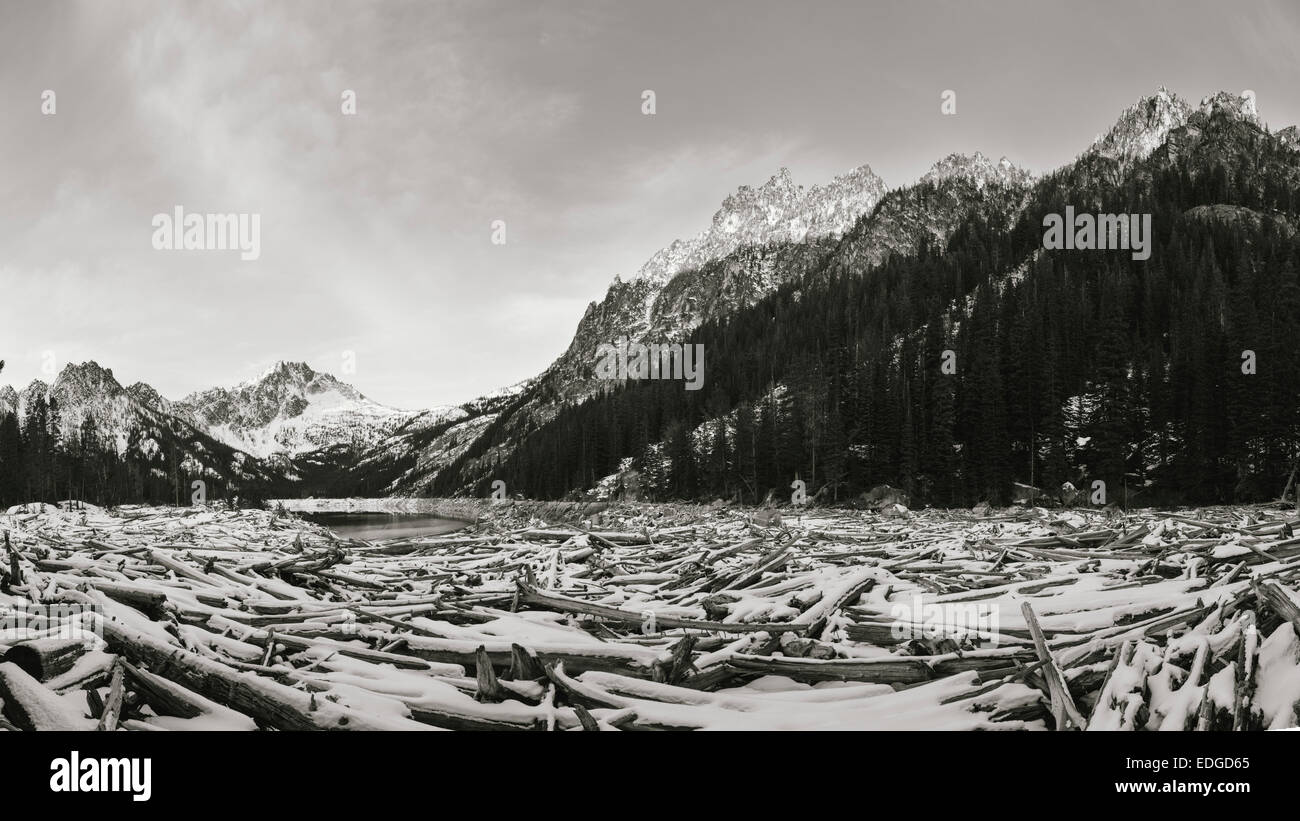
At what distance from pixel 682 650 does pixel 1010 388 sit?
59.5 meters

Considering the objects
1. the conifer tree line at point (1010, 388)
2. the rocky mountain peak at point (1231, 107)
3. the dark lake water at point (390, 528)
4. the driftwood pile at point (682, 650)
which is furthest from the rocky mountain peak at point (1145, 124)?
the driftwood pile at point (682, 650)

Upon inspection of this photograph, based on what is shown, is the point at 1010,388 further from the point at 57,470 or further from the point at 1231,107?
the point at 1231,107

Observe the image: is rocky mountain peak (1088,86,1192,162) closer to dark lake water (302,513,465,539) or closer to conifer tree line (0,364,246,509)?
dark lake water (302,513,465,539)

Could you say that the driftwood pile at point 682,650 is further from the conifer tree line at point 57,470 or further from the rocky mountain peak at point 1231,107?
the rocky mountain peak at point 1231,107

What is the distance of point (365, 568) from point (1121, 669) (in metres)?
10.8

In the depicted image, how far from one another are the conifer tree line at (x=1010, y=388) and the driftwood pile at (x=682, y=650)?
43672mm

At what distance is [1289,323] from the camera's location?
169ft

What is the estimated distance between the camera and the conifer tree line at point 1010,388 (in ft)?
140

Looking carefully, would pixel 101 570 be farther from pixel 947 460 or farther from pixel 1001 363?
pixel 1001 363

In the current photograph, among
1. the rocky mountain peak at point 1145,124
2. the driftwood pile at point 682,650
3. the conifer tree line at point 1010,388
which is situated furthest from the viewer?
the rocky mountain peak at point 1145,124

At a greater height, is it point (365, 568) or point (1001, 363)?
point (1001, 363)

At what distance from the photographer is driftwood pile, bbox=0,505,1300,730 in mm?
3676

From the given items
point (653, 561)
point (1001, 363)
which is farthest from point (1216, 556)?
point (1001, 363)

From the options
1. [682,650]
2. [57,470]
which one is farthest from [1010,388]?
[57,470]
